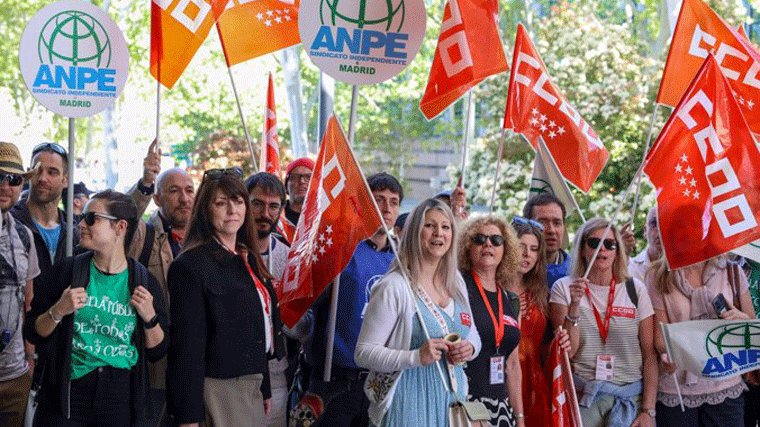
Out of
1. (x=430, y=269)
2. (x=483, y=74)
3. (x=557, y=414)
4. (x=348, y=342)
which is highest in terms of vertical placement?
(x=483, y=74)

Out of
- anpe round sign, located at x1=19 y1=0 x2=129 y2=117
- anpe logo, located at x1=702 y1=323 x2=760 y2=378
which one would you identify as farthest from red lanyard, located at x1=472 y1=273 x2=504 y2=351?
anpe round sign, located at x1=19 y1=0 x2=129 y2=117

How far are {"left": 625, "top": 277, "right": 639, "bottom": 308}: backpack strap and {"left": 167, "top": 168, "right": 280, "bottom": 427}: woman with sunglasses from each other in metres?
2.29

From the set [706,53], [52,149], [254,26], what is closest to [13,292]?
[52,149]

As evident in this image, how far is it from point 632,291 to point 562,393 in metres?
0.79

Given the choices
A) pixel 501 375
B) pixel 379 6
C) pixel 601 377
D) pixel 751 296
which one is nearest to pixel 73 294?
pixel 501 375

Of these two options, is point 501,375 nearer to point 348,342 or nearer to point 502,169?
point 348,342

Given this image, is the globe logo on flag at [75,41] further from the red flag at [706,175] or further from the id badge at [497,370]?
the red flag at [706,175]

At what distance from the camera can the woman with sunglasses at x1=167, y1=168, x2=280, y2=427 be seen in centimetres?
522

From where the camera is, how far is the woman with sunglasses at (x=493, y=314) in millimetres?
5676

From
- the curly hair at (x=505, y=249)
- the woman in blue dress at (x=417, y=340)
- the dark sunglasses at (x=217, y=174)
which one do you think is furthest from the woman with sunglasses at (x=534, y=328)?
the dark sunglasses at (x=217, y=174)

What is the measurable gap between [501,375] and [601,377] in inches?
39.0

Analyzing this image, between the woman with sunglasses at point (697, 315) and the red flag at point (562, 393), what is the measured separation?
0.73 m

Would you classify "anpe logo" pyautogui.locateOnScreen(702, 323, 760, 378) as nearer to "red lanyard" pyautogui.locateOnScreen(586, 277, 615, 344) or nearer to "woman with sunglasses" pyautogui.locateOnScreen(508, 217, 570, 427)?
"red lanyard" pyautogui.locateOnScreen(586, 277, 615, 344)

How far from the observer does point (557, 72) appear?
16.2 metres
